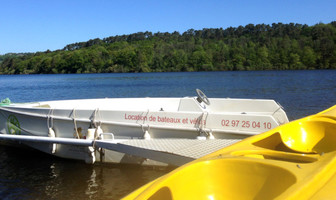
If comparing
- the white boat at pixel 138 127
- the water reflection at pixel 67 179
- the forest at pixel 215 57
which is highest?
the forest at pixel 215 57

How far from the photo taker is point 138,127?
821cm

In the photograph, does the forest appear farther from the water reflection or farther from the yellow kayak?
the yellow kayak

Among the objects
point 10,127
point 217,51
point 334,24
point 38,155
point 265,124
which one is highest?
point 334,24

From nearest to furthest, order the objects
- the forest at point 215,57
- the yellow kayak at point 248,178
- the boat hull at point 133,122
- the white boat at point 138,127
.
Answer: the yellow kayak at point 248,178
the white boat at point 138,127
the boat hull at point 133,122
the forest at point 215,57

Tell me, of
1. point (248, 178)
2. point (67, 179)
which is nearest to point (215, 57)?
point (67, 179)

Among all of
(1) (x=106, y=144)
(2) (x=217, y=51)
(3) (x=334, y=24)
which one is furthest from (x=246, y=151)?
(3) (x=334, y=24)

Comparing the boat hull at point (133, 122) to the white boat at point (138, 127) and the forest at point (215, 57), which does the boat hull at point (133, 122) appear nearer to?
the white boat at point (138, 127)

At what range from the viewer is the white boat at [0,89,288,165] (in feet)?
23.3

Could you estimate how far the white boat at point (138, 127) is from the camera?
23.3ft

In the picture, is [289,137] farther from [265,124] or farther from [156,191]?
[156,191]

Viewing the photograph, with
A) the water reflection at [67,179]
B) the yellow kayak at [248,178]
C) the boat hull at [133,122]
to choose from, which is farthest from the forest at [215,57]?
the yellow kayak at [248,178]

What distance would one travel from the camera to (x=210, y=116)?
7.65 meters

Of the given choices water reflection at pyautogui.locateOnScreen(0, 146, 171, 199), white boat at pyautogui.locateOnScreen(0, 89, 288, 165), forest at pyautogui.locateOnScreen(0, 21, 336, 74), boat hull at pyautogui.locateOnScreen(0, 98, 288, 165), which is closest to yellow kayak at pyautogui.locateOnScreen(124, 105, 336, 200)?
white boat at pyautogui.locateOnScreen(0, 89, 288, 165)

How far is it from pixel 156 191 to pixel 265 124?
4.89 meters
